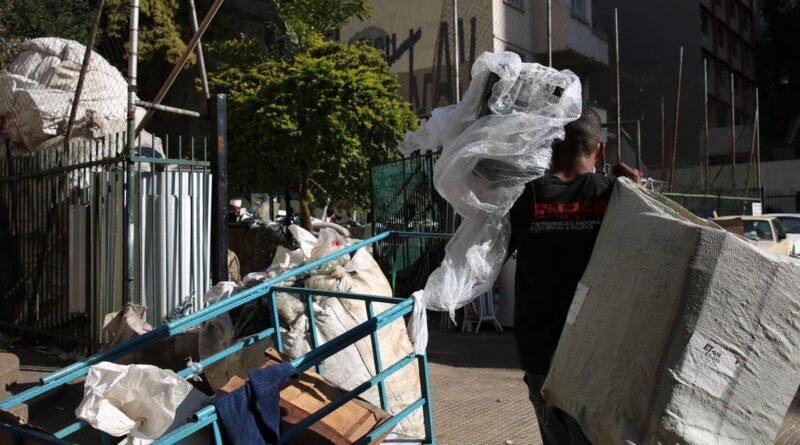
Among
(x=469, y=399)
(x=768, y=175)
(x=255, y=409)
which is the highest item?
(x=768, y=175)

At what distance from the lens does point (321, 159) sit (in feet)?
43.1

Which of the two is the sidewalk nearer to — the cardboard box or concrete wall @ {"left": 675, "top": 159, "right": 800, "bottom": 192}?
the cardboard box

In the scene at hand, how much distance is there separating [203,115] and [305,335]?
289 centimetres

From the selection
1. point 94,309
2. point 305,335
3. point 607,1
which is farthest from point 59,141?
point 607,1

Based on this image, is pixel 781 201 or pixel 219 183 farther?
pixel 781 201

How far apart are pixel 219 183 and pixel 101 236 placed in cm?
125

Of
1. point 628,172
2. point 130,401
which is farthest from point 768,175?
point 130,401

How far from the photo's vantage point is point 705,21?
30.0 m

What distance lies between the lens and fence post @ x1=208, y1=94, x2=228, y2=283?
5.94 meters

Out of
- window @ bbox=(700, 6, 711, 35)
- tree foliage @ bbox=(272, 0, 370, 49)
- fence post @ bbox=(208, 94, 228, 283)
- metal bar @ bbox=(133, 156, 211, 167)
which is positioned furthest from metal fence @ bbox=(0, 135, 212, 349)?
window @ bbox=(700, 6, 711, 35)

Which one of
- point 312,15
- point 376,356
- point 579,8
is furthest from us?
point 579,8

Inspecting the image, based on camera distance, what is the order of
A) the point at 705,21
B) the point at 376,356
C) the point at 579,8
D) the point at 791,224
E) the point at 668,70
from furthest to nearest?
the point at 705,21 < the point at 668,70 < the point at 579,8 < the point at 791,224 < the point at 376,356

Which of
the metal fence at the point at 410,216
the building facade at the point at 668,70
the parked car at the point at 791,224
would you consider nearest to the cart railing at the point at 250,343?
the metal fence at the point at 410,216

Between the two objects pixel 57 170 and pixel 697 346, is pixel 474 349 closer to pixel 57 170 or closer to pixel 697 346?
pixel 57 170
